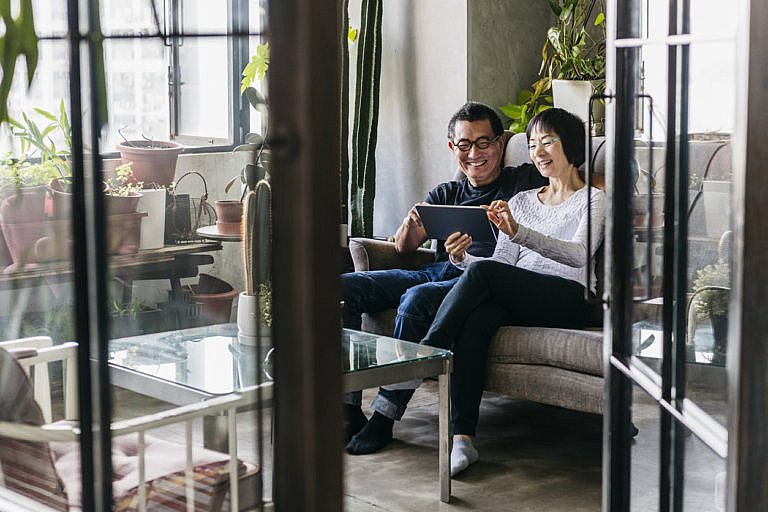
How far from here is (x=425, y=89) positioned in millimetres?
4684

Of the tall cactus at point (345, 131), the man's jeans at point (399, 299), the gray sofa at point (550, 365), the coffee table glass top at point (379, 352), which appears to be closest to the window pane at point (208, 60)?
the coffee table glass top at point (379, 352)

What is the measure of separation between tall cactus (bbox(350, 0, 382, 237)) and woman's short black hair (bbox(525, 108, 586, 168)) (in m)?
1.23

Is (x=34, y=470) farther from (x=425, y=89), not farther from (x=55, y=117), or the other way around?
(x=425, y=89)

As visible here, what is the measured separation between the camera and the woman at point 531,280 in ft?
10.3

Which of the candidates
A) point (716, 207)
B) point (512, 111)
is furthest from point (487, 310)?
point (716, 207)

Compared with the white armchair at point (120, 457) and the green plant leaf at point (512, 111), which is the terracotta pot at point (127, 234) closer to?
the white armchair at point (120, 457)

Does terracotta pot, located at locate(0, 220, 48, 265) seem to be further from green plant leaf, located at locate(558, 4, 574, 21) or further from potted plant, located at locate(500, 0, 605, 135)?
green plant leaf, located at locate(558, 4, 574, 21)

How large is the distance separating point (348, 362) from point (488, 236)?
95 centimetres

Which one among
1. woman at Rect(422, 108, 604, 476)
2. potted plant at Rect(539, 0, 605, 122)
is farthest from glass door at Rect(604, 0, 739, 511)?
potted plant at Rect(539, 0, 605, 122)

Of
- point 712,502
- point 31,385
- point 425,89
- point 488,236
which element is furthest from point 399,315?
point 31,385

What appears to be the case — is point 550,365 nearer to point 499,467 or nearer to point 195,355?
point 499,467

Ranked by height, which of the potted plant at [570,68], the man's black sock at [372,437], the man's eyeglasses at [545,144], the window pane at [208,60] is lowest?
the man's black sock at [372,437]

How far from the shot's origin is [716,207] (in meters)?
1.37

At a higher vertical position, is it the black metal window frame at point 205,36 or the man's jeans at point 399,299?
the black metal window frame at point 205,36
